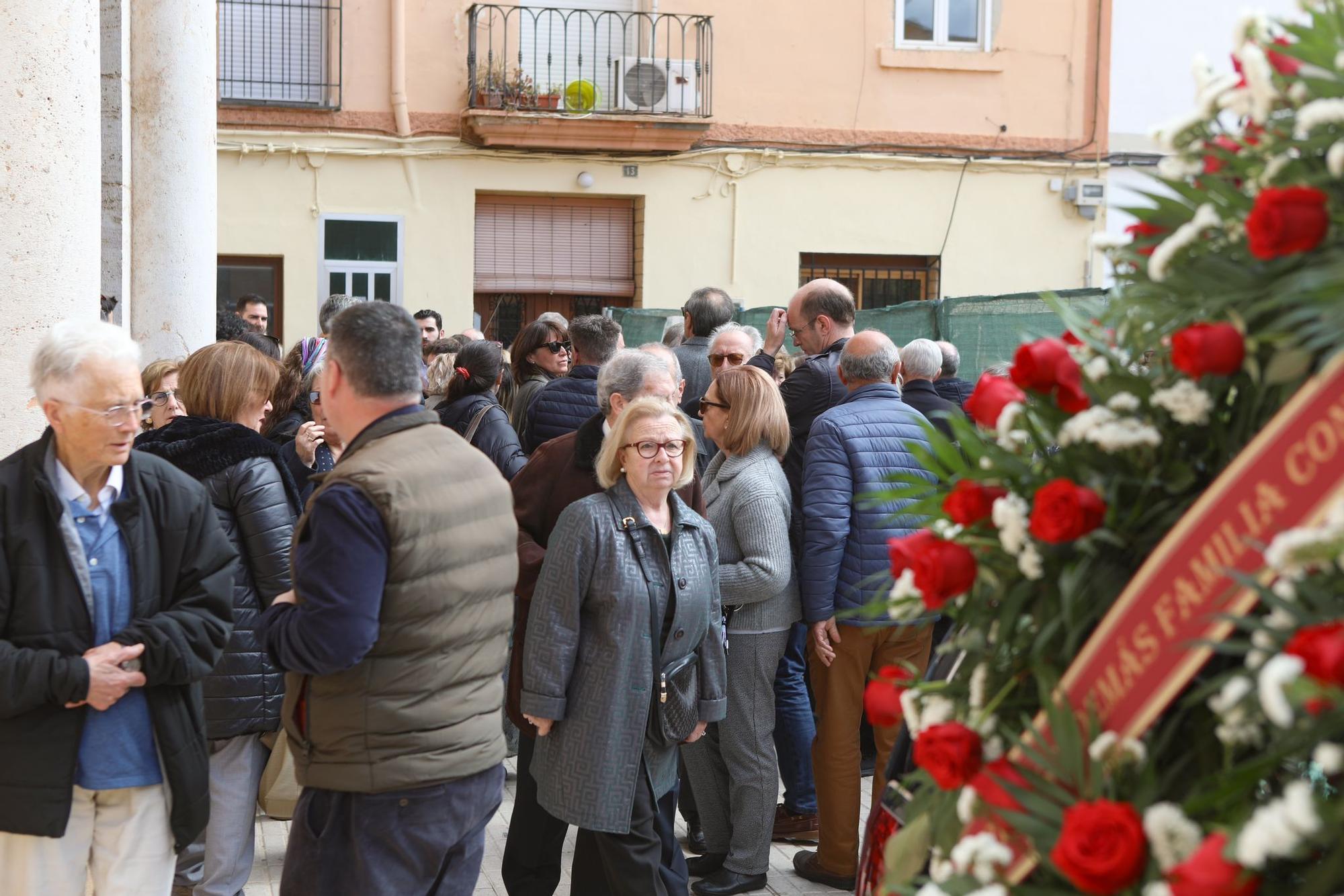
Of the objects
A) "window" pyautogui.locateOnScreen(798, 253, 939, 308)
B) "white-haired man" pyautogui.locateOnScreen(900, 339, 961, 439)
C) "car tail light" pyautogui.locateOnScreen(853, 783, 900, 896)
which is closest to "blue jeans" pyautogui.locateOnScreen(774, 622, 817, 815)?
"white-haired man" pyautogui.locateOnScreen(900, 339, 961, 439)

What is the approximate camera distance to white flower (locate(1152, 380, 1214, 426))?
1.56m

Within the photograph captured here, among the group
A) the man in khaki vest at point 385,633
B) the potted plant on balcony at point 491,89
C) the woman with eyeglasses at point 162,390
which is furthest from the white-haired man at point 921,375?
the potted plant on balcony at point 491,89

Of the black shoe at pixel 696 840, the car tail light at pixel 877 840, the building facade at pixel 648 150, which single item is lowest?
the black shoe at pixel 696 840

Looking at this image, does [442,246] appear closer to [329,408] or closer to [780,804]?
[780,804]

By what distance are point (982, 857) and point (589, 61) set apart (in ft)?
53.3

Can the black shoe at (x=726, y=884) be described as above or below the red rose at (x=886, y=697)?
below

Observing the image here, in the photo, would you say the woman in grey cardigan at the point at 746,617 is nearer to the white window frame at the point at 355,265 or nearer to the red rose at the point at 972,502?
the red rose at the point at 972,502

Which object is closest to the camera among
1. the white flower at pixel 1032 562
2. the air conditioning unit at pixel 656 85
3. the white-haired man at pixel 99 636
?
the white flower at pixel 1032 562

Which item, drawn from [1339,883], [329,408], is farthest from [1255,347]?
[329,408]

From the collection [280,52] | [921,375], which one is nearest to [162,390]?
[921,375]

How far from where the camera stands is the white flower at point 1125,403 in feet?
5.45

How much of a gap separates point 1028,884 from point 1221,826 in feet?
0.93

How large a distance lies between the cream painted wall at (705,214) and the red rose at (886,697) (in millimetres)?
15028

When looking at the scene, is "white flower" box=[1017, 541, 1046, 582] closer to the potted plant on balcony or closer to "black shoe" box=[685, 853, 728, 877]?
"black shoe" box=[685, 853, 728, 877]
